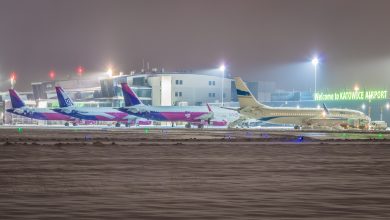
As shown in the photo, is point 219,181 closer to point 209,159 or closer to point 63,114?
point 209,159

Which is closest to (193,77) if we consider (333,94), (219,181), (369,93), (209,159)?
(333,94)

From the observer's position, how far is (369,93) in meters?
152

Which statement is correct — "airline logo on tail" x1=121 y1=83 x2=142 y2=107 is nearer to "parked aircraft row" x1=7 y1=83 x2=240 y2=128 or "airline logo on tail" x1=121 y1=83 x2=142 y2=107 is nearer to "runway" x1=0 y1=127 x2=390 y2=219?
"parked aircraft row" x1=7 y1=83 x2=240 y2=128

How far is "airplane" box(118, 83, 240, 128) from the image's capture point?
147 metres

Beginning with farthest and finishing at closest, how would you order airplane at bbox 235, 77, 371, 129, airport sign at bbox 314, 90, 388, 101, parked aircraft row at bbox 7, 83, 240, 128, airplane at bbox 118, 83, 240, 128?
airport sign at bbox 314, 90, 388, 101 → parked aircraft row at bbox 7, 83, 240, 128 → airplane at bbox 118, 83, 240, 128 → airplane at bbox 235, 77, 371, 129

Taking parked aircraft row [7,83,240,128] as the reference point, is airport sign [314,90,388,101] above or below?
above

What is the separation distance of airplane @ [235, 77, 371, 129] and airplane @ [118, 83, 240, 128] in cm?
1861

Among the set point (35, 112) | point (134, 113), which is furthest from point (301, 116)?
point (35, 112)

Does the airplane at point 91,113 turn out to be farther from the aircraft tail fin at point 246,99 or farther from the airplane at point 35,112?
the aircraft tail fin at point 246,99

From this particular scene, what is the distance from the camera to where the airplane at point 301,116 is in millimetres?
128125

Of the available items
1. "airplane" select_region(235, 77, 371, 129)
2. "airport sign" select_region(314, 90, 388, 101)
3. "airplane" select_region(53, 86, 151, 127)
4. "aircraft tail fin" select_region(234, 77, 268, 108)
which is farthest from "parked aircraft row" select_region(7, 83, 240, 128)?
"airport sign" select_region(314, 90, 388, 101)

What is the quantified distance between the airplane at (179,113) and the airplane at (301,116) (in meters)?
18.6

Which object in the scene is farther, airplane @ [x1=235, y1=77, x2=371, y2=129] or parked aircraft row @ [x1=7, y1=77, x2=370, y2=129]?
parked aircraft row @ [x1=7, y1=77, x2=370, y2=129]

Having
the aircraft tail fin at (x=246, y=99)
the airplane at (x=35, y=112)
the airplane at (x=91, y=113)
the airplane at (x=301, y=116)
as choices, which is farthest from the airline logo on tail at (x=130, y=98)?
the airplane at (x=301, y=116)
